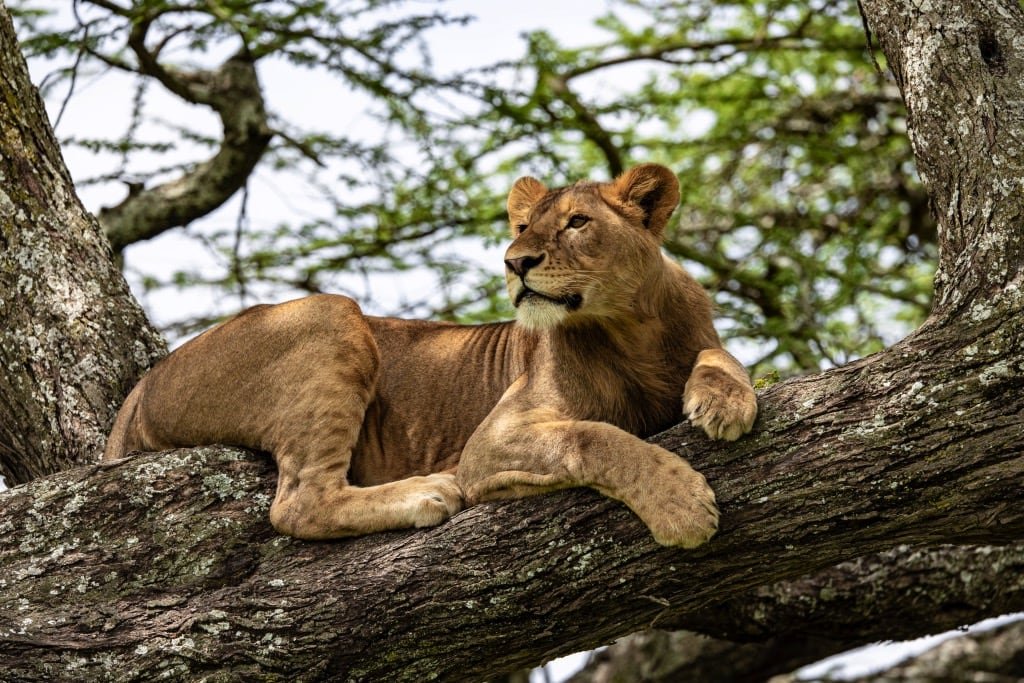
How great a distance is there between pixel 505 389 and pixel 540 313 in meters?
0.82

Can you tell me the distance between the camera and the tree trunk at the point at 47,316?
5660mm

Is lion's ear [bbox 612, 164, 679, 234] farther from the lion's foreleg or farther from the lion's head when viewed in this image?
the lion's foreleg

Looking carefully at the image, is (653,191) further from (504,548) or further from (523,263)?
(504,548)

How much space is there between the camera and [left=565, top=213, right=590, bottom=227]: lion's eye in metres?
4.96

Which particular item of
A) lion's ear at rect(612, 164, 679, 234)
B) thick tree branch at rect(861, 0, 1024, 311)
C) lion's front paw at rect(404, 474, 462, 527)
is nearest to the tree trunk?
lion's front paw at rect(404, 474, 462, 527)

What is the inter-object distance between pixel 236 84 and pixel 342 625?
14.4 feet

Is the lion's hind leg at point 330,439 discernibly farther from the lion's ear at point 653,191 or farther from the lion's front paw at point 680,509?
the lion's ear at point 653,191

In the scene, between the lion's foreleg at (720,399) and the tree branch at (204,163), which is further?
the tree branch at (204,163)

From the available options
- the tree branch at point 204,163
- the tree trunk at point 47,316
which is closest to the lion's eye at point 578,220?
the tree trunk at point 47,316

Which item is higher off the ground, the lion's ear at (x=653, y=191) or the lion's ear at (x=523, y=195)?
the lion's ear at (x=523, y=195)

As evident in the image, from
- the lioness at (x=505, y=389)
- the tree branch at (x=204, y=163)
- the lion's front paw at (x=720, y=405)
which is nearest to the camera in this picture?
the lion's front paw at (x=720, y=405)

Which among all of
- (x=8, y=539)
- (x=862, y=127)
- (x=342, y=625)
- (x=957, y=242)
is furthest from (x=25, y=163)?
(x=862, y=127)

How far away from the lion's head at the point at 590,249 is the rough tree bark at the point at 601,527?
2.25 ft

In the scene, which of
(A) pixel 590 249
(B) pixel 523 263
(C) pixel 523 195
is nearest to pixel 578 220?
(A) pixel 590 249
